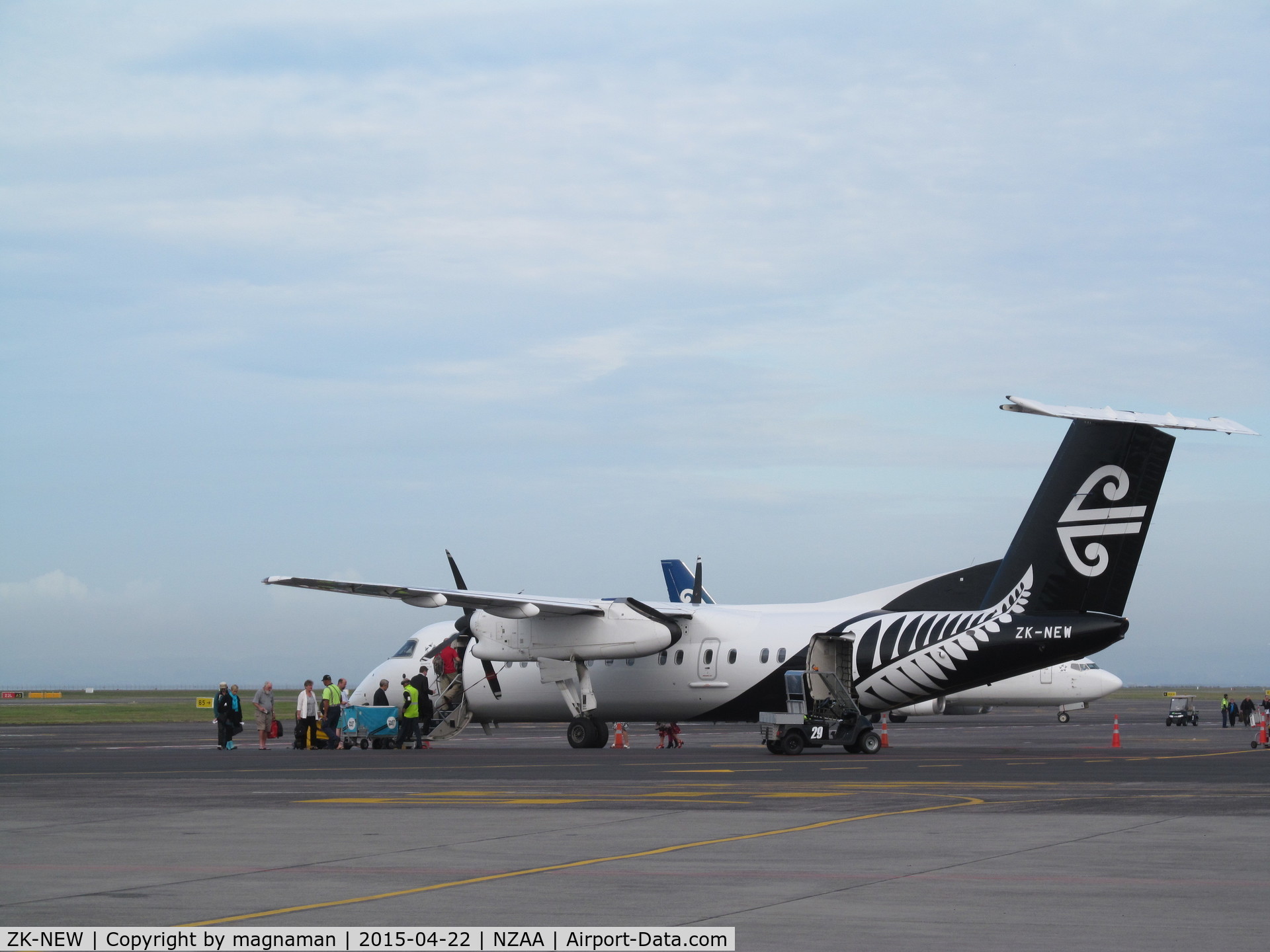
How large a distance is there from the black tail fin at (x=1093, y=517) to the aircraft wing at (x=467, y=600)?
10.3 meters

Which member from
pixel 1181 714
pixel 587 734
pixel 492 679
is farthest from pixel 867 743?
pixel 1181 714

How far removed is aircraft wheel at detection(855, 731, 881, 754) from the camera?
28.7 metres

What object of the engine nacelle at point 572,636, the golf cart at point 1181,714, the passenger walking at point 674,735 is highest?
the engine nacelle at point 572,636

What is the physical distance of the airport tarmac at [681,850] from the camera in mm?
8938

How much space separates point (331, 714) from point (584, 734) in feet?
21.7

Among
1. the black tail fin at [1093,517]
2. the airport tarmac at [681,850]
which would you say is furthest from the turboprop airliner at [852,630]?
the airport tarmac at [681,850]

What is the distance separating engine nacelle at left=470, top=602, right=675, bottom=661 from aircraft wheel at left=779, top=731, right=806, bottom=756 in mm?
5318

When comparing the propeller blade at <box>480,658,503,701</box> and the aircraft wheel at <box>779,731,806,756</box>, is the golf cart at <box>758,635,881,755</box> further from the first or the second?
the propeller blade at <box>480,658,503,701</box>

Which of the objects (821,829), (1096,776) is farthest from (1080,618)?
(821,829)

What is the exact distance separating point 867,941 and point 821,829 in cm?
576

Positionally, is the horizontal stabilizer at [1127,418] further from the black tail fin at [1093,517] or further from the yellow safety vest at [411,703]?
the yellow safety vest at [411,703]

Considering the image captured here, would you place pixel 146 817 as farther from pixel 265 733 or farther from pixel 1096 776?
pixel 265 733

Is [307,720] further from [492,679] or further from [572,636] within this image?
[572,636]

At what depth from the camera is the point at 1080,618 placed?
27.5 m
